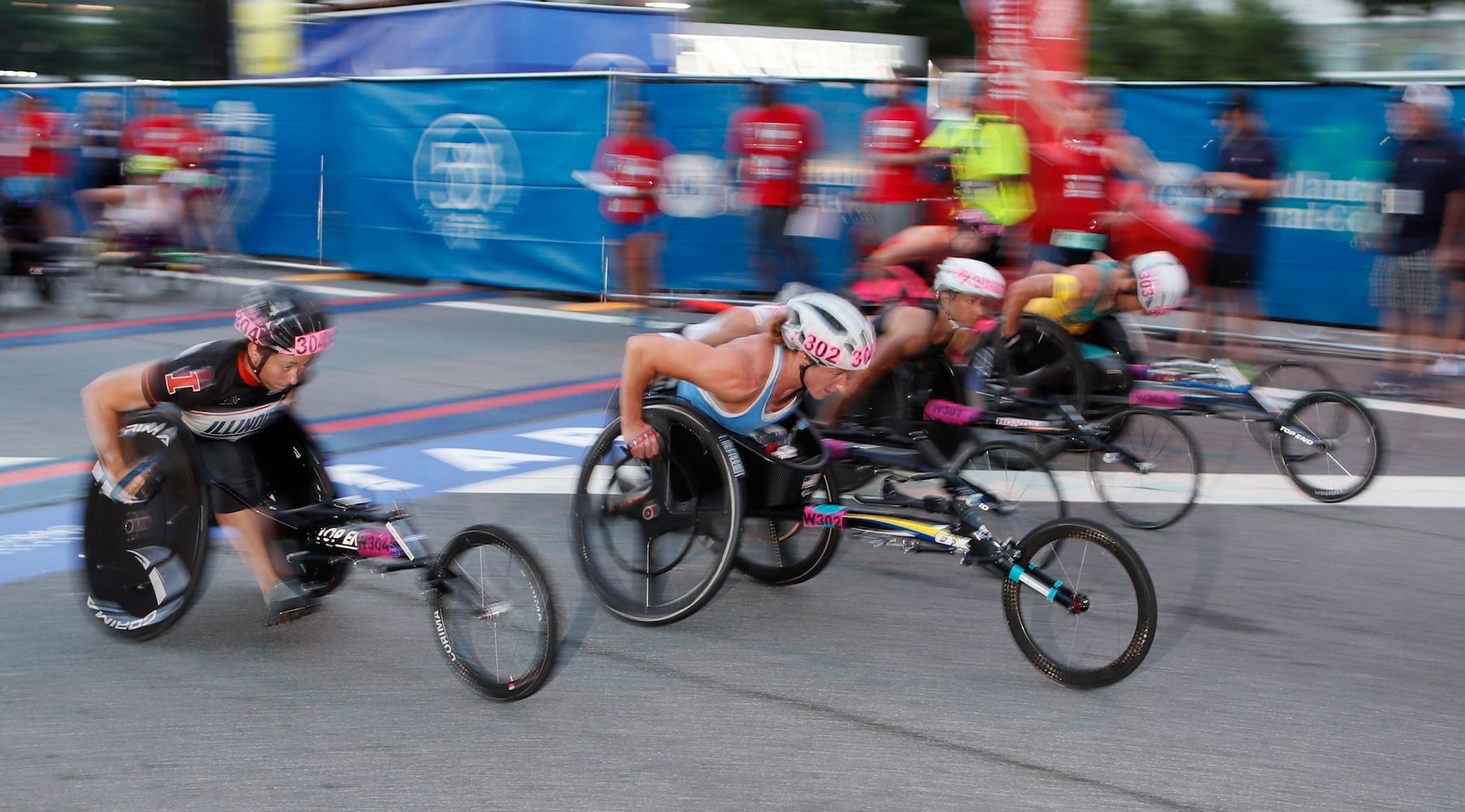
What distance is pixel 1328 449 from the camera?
21.6ft

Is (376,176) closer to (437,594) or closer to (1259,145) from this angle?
(1259,145)

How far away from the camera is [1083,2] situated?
11.8m

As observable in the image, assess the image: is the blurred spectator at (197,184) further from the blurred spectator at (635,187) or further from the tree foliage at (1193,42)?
the tree foliage at (1193,42)

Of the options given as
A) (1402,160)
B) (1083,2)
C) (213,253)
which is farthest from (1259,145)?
(213,253)

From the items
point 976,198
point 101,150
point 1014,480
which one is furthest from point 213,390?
point 101,150

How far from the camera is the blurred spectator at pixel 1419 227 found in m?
9.09

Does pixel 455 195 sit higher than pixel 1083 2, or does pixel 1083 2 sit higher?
pixel 1083 2

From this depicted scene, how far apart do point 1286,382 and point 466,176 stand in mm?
9109

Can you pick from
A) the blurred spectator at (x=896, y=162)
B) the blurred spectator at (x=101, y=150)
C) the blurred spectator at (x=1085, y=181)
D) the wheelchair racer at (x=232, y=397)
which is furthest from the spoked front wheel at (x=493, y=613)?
the blurred spectator at (x=101, y=150)

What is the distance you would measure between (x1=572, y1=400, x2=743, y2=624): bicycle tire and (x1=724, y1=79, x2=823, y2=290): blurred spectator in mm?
6723

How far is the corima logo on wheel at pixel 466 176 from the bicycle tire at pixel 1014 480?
8870 mm

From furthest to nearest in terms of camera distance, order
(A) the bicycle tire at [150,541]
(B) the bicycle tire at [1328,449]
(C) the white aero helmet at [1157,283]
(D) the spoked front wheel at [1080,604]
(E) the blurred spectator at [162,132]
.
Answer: (E) the blurred spectator at [162,132] < (C) the white aero helmet at [1157,283] < (B) the bicycle tire at [1328,449] < (A) the bicycle tire at [150,541] < (D) the spoked front wheel at [1080,604]

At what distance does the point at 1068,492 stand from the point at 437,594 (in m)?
3.71

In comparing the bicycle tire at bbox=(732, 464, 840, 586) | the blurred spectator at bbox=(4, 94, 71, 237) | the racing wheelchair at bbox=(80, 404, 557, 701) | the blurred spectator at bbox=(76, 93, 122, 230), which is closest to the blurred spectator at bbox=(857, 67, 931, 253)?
the bicycle tire at bbox=(732, 464, 840, 586)
